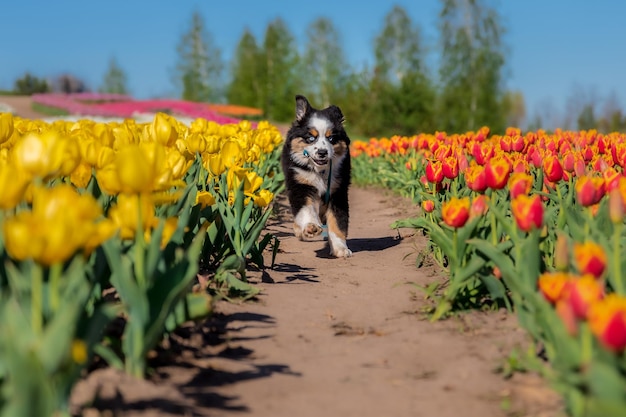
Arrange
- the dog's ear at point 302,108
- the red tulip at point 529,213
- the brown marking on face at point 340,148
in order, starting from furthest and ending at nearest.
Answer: the dog's ear at point 302,108 → the brown marking on face at point 340,148 → the red tulip at point 529,213

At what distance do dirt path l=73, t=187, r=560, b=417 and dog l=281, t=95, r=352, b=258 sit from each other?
158cm

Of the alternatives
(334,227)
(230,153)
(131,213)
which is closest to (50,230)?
(131,213)

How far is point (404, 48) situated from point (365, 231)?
3789 centimetres

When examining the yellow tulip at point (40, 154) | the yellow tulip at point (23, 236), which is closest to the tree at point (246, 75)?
the yellow tulip at point (40, 154)

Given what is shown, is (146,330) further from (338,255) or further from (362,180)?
(362,180)

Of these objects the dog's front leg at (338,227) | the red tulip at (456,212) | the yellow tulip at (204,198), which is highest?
the yellow tulip at (204,198)

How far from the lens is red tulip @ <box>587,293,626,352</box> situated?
6.15 ft

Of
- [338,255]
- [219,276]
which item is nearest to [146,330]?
[219,276]

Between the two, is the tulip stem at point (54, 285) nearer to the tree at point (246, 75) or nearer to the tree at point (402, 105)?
the tree at point (402, 105)

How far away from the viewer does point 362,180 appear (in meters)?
15.3

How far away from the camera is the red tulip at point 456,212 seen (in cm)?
355

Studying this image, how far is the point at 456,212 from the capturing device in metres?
3.56

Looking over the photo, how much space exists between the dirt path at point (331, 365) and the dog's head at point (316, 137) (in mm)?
1762

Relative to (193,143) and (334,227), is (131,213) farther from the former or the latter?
(334,227)
